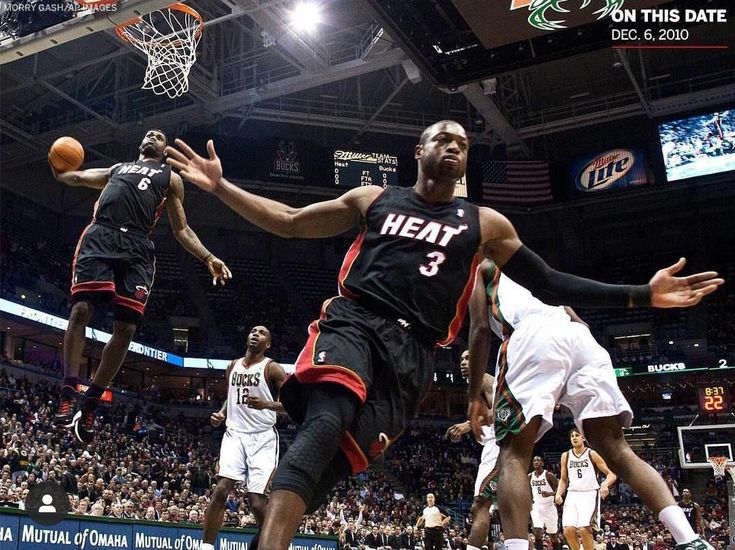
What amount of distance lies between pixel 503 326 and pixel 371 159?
73.9 ft

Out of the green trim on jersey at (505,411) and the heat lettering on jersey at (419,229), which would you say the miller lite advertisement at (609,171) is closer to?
the green trim on jersey at (505,411)

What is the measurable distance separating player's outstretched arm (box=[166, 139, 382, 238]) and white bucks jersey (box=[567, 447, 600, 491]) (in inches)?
267

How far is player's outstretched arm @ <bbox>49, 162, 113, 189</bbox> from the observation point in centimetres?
625

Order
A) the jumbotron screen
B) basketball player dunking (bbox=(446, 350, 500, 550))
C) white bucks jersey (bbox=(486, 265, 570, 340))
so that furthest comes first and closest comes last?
the jumbotron screen
basketball player dunking (bbox=(446, 350, 500, 550))
white bucks jersey (bbox=(486, 265, 570, 340))

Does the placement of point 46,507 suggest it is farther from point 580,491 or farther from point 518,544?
point 580,491

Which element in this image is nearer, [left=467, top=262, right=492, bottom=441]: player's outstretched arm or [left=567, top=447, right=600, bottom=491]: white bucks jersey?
[left=467, top=262, right=492, bottom=441]: player's outstretched arm

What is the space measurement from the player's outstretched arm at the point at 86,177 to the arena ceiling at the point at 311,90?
12982mm

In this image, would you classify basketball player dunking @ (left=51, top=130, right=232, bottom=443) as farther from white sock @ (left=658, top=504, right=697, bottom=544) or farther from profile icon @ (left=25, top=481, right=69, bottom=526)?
white sock @ (left=658, top=504, right=697, bottom=544)

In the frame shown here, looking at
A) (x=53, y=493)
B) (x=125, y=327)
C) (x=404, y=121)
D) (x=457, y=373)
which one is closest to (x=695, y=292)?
(x=125, y=327)

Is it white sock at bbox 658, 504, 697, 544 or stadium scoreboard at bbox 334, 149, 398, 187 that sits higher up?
stadium scoreboard at bbox 334, 149, 398, 187

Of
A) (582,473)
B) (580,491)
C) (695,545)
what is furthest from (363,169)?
(695,545)

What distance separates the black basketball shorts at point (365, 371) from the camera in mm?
3070

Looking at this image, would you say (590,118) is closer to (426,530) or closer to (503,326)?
(426,530)

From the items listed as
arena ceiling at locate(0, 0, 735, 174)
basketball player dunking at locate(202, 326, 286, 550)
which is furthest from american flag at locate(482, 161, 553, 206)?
basketball player dunking at locate(202, 326, 286, 550)
